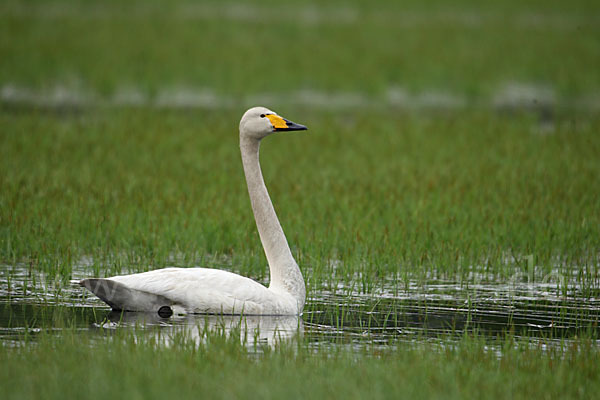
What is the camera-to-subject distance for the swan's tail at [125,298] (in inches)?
305

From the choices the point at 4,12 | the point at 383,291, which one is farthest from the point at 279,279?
the point at 4,12

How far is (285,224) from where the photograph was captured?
11500 millimetres

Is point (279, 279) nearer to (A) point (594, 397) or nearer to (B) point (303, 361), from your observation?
(B) point (303, 361)

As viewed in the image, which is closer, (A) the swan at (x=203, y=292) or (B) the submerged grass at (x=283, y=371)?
(B) the submerged grass at (x=283, y=371)

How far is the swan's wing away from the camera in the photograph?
26.1 feet

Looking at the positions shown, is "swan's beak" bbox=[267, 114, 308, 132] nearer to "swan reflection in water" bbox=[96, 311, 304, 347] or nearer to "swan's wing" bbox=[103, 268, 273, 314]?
"swan's wing" bbox=[103, 268, 273, 314]

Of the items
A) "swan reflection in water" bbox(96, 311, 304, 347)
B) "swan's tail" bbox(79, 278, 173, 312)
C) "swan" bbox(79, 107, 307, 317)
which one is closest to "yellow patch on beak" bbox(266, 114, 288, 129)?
"swan" bbox(79, 107, 307, 317)

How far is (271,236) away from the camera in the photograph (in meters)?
8.77

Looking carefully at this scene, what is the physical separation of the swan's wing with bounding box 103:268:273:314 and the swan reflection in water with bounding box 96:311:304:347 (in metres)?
0.08

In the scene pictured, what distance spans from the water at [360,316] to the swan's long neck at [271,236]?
297 mm

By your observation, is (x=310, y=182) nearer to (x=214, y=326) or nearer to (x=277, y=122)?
(x=277, y=122)

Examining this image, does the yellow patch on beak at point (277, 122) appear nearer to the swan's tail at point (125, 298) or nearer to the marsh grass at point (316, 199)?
the marsh grass at point (316, 199)

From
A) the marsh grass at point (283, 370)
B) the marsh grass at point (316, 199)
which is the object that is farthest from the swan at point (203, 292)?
the marsh grass at point (316, 199)

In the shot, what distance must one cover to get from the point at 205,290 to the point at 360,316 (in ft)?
4.19
